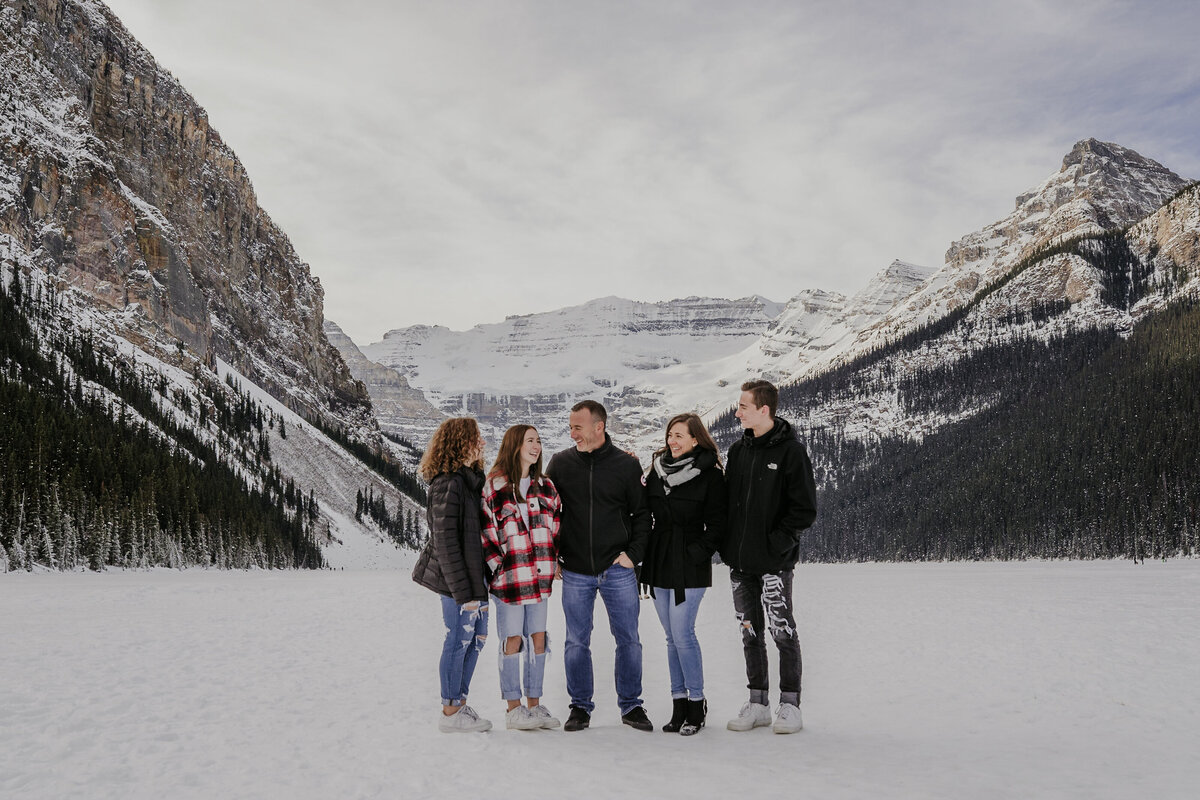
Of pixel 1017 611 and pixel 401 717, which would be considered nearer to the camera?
pixel 401 717

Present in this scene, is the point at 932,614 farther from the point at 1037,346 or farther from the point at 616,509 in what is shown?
the point at 1037,346

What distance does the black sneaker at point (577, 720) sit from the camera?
7.34 m

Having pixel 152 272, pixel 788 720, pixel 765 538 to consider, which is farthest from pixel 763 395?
pixel 152 272

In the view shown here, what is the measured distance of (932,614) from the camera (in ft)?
62.2

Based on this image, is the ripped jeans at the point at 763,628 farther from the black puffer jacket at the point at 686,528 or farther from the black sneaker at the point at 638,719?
the black sneaker at the point at 638,719

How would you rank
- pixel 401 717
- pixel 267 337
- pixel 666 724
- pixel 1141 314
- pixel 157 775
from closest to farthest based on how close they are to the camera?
pixel 157 775, pixel 666 724, pixel 401 717, pixel 267 337, pixel 1141 314

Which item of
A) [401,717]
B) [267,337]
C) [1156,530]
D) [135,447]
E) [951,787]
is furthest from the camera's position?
[267,337]

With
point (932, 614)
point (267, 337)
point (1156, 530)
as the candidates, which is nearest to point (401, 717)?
point (932, 614)

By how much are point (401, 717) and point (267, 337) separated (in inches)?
6209

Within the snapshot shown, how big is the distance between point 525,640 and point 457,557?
111 centimetres

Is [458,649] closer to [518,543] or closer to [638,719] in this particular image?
[518,543]

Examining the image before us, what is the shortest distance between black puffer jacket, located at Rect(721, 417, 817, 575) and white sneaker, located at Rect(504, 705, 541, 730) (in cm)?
234

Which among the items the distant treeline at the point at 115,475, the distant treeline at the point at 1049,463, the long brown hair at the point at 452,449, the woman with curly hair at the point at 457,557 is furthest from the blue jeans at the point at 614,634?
the distant treeline at the point at 1049,463

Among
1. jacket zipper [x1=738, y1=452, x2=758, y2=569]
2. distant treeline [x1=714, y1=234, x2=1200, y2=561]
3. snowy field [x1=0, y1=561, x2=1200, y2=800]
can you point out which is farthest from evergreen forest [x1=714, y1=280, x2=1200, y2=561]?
jacket zipper [x1=738, y1=452, x2=758, y2=569]
